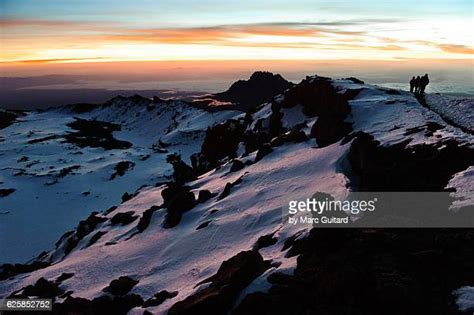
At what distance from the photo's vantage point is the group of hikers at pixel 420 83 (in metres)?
47.3

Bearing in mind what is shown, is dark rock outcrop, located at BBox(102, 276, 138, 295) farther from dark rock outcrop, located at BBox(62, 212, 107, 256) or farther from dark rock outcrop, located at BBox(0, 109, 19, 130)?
dark rock outcrop, located at BBox(0, 109, 19, 130)

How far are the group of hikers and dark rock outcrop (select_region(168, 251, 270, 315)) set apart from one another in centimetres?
3863

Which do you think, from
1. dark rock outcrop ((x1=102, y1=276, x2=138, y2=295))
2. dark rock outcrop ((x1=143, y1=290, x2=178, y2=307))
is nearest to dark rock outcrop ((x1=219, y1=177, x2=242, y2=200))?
dark rock outcrop ((x1=102, y1=276, x2=138, y2=295))

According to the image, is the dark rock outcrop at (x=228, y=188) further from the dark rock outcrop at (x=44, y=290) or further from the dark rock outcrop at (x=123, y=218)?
the dark rock outcrop at (x=44, y=290)

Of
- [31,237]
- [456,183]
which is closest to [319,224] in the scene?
[456,183]

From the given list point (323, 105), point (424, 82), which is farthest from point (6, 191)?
point (424, 82)

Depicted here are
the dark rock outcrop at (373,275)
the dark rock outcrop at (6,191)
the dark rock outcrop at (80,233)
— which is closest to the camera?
the dark rock outcrop at (373,275)

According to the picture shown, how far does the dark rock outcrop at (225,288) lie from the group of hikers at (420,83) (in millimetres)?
38627

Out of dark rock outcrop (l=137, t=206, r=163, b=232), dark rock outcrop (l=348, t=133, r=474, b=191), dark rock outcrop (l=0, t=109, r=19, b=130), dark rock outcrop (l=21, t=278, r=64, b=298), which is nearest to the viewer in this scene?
dark rock outcrop (l=348, t=133, r=474, b=191)

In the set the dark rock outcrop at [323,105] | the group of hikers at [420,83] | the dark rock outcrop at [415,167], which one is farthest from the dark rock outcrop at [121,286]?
the group of hikers at [420,83]

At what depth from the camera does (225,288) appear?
49.5ft

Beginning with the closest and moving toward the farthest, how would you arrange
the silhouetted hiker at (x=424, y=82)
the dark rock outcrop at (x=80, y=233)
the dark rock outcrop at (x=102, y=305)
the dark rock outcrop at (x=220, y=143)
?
1. the dark rock outcrop at (x=102, y=305)
2. the dark rock outcrop at (x=80, y=233)
3. the silhouetted hiker at (x=424, y=82)
4. the dark rock outcrop at (x=220, y=143)

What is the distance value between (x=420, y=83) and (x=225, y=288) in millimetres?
41227

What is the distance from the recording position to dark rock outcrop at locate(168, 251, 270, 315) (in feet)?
48.5
